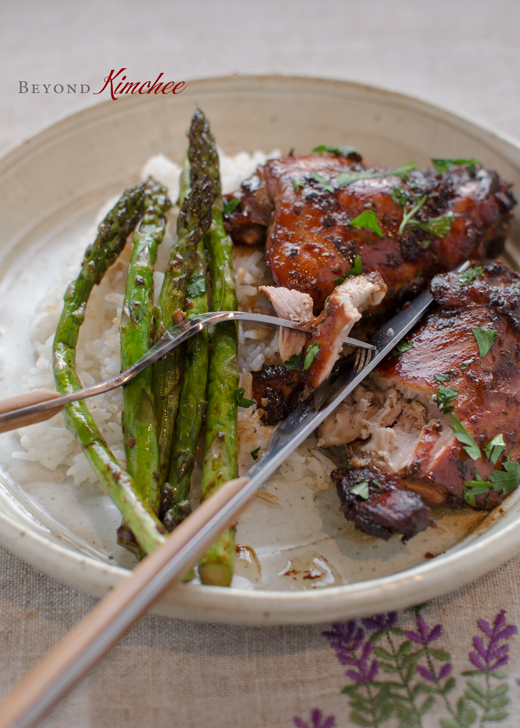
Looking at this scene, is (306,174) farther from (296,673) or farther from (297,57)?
(297,57)

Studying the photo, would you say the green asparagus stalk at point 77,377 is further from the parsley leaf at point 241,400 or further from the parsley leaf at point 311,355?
the parsley leaf at point 311,355

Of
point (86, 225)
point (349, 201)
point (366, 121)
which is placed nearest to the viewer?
point (349, 201)

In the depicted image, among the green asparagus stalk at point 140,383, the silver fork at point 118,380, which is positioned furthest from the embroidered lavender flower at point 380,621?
the silver fork at point 118,380

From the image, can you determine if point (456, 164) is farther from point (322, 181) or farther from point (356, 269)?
point (356, 269)

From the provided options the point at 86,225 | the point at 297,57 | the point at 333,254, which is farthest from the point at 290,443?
the point at 297,57

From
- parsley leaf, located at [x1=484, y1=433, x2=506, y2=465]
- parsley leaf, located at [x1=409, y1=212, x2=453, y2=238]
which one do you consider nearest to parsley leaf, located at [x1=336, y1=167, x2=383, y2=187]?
parsley leaf, located at [x1=409, y1=212, x2=453, y2=238]

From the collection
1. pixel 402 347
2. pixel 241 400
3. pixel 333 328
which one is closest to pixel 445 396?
pixel 402 347
